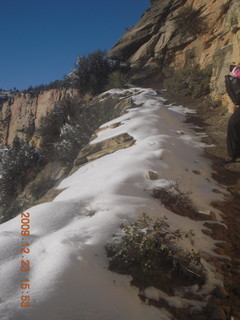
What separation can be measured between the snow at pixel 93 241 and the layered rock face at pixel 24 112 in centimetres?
1100

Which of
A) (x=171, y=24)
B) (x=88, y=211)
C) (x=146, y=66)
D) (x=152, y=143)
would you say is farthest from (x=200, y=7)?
(x=88, y=211)

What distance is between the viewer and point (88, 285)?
1.49 m

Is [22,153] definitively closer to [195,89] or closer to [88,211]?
[195,89]

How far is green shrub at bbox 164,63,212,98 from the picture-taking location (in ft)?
26.9

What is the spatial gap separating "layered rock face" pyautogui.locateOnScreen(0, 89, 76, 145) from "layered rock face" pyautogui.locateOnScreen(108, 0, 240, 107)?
167 inches

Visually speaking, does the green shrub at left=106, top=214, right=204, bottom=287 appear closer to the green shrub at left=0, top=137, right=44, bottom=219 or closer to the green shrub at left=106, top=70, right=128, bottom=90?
the green shrub at left=0, top=137, right=44, bottom=219

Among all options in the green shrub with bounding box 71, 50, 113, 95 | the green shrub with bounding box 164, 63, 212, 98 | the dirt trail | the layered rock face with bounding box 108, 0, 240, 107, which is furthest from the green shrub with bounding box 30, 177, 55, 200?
the green shrub with bounding box 71, 50, 113, 95

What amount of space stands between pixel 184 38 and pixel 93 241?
11386 millimetres

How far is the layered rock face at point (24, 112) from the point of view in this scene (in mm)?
14414

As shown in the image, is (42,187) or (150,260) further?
(42,187)

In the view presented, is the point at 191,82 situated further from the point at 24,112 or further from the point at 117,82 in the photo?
the point at 24,112

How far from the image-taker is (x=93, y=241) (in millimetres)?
1841

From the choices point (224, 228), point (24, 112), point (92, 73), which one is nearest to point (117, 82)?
point (92, 73)
